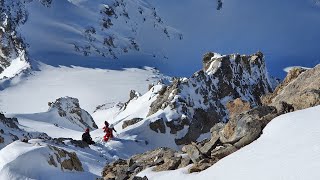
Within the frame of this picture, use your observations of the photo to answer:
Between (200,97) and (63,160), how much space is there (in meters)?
28.4

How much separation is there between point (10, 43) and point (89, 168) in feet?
399

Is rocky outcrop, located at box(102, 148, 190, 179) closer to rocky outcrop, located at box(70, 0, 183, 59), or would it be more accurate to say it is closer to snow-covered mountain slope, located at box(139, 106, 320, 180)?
snow-covered mountain slope, located at box(139, 106, 320, 180)

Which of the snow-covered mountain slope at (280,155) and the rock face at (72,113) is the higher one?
the rock face at (72,113)

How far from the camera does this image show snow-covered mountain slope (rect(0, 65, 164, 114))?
98875 mm

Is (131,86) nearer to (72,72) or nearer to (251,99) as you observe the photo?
(72,72)

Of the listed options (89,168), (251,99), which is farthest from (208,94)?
(89,168)

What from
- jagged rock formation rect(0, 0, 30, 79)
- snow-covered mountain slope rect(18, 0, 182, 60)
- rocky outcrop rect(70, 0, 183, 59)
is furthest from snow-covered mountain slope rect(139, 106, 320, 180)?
rocky outcrop rect(70, 0, 183, 59)

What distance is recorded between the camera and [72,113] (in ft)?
203

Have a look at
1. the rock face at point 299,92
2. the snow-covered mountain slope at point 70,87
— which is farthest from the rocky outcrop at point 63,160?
the snow-covered mountain slope at point 70,87

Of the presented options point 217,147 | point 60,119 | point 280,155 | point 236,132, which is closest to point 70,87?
point 60,119

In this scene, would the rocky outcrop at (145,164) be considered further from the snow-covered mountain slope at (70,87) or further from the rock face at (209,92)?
the snow-covered mountain slope at (70,87)

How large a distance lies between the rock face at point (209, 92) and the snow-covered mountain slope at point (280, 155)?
22893mm

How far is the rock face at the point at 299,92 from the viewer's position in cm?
1598

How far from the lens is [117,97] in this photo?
101 metres
